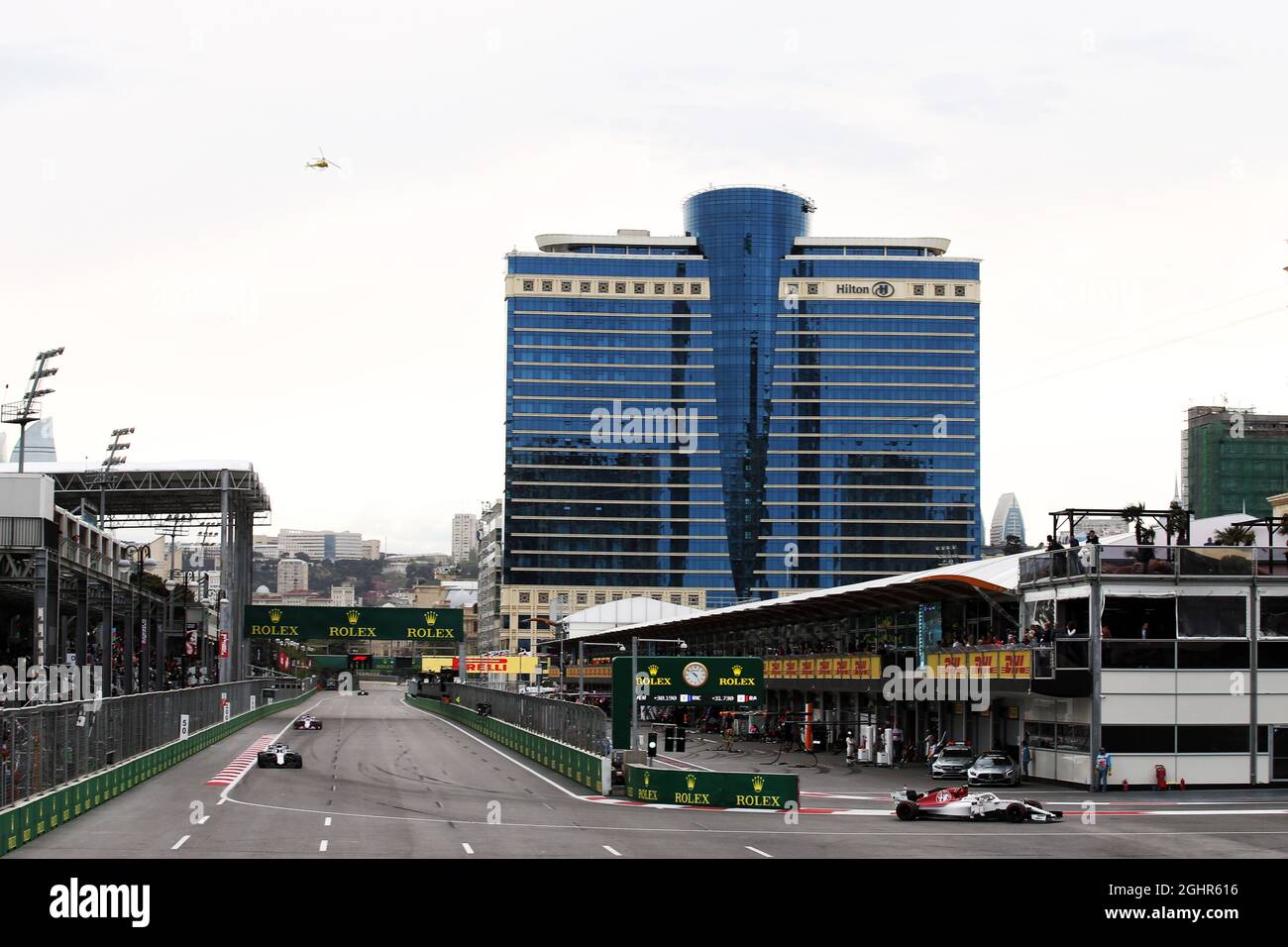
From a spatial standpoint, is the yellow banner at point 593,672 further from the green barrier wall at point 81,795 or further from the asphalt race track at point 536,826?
the asphalt race track at point 536,826

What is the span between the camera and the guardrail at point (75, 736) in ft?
101

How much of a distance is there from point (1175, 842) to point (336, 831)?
19.7 m

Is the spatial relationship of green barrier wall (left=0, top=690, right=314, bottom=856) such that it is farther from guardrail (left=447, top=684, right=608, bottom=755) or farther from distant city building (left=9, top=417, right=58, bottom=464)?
distant city building (left=9, top=417, right=58, bottom=464)

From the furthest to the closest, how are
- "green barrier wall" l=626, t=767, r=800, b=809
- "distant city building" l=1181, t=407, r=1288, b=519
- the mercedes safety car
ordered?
"distant city building" l=1181, t=407, r=1288, b=519, the mercedes safety car, "green barrier wall" l=626, t=767, r=800, b=809

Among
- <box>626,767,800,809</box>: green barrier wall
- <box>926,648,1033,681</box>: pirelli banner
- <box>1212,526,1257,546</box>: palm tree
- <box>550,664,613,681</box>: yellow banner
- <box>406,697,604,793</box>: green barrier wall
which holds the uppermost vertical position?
<box>1212,526,1257,546</box>: palm tree

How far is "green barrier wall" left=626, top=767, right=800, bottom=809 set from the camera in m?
42.6

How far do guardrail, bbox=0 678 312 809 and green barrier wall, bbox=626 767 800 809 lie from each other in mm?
16077

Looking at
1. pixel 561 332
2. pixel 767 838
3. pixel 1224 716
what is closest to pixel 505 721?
pixel 1224 716

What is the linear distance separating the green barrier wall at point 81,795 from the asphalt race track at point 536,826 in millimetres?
373

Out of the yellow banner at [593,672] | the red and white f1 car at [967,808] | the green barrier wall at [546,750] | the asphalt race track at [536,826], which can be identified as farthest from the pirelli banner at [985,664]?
the yellow banner at [593,672]

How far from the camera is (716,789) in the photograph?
43500mm

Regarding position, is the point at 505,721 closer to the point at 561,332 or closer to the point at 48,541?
the point at 48,541

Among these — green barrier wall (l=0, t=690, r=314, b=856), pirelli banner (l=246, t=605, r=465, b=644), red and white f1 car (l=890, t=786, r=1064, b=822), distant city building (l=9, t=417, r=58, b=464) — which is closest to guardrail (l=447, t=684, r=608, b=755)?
red and white f1 car (l=890, t=786, r=1064, b=822)
